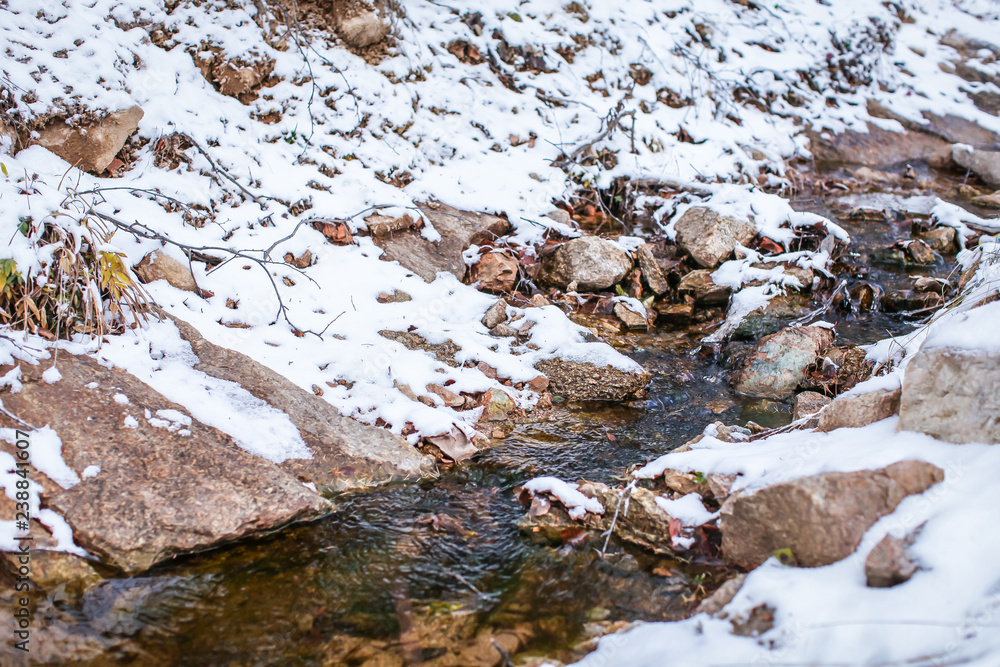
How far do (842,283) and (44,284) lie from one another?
6.09 meters

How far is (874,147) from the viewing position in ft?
28.3

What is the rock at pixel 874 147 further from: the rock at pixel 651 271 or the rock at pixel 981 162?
the rock at pixel 651 271

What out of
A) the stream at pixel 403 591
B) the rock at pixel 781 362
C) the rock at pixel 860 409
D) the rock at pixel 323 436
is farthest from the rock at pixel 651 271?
the rock at pixel 323 436

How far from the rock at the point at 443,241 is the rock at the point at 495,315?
61cm

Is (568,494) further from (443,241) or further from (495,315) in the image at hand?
(443,241)

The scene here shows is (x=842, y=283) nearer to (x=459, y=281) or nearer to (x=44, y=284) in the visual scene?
(x=459, y=281)

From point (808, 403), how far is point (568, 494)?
6.45ft

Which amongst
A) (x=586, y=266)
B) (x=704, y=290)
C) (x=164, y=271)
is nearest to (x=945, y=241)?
(x=704, y=290)

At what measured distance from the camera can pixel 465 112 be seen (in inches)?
260

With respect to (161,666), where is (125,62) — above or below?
above

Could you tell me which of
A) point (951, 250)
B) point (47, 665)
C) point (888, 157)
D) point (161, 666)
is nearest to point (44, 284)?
point (47, 665)

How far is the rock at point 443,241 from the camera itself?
4988 mm

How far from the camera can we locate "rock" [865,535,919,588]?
177 cm

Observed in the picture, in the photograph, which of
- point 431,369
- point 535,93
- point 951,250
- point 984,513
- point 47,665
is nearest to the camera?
point 984,513
